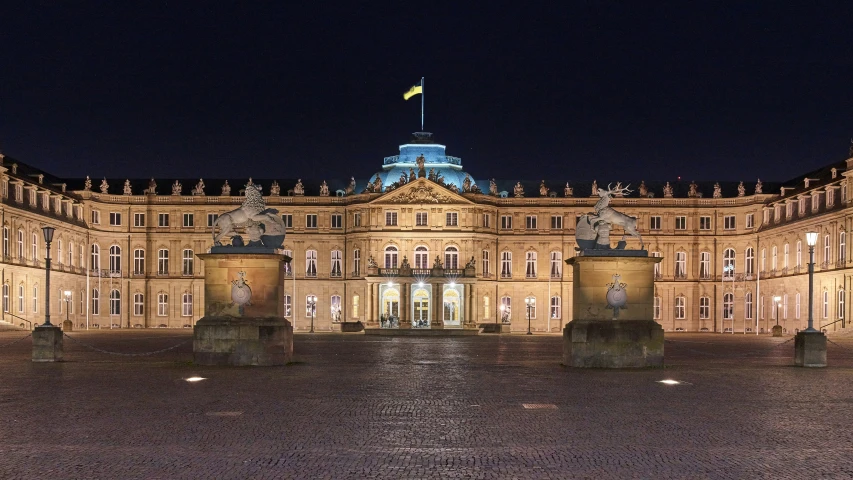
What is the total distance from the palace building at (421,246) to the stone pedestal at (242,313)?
63096mm

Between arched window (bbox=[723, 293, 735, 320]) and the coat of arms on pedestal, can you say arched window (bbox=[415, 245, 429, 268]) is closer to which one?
arched window (bbox=[723, 293, 735, 320])

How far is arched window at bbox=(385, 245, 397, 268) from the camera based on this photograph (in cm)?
9719

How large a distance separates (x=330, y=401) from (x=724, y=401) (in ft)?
26.6

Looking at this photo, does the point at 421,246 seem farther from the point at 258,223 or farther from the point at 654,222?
the point at 258,223

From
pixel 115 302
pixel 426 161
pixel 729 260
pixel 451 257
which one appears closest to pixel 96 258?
pixel 115 302

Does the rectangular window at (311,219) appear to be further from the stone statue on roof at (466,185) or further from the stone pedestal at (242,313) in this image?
the stone pedestal at (242,313)

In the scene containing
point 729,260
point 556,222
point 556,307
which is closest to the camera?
point 556,307

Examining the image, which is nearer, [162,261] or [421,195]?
[421,195]

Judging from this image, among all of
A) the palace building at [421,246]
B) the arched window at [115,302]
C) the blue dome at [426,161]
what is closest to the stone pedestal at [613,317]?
the palace building at [421,246]

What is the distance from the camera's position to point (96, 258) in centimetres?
10025

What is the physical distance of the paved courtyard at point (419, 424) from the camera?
13617 mm

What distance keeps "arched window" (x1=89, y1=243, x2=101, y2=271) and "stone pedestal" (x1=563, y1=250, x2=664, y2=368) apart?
77601mm

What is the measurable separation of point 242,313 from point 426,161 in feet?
237

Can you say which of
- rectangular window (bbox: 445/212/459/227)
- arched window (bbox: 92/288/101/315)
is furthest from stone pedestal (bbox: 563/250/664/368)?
arched window (bbox: 92/288/101/315)
